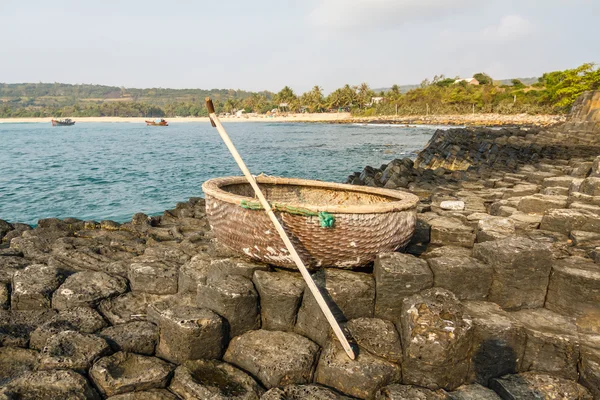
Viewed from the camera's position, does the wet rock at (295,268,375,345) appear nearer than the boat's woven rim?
Yes

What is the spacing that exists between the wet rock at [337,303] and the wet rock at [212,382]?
621 mm

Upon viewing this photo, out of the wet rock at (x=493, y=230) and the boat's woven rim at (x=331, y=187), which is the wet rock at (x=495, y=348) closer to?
the boat's woven rim at (x=331, y=187)

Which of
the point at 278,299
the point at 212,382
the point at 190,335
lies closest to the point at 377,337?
the point at 278,299

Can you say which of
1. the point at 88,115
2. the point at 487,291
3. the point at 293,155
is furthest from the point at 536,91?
the point at 88,115

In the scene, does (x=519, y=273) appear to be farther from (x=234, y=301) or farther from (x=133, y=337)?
(x=133, y=337)

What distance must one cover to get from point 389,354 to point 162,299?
2.31m

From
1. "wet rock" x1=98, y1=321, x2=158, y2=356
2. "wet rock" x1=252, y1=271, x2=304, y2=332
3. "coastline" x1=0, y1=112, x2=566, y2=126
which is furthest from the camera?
"coastline" x1=0, y1=112, x2=566, y2=126

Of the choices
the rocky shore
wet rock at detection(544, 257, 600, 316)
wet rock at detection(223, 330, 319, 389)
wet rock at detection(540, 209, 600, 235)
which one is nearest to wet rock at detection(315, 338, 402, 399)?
the rocky shore

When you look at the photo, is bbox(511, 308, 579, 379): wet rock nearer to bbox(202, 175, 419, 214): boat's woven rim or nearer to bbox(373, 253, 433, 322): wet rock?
bbox(373, 253, 433, 322): wet rock

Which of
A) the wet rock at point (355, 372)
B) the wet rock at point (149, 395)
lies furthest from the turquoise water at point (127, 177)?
the wet rock at point (355, 372)

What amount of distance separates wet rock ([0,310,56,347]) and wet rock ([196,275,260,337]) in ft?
5.05

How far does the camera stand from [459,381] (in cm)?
291

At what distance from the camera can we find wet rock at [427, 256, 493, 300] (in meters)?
3.34

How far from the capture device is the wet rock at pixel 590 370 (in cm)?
282
